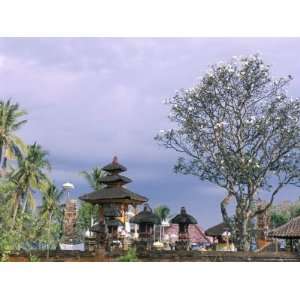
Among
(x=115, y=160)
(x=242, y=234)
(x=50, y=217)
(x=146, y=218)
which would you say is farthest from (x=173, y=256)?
(x=50, y=217)

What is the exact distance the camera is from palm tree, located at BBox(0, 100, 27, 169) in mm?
7355

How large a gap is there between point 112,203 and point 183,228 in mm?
1176

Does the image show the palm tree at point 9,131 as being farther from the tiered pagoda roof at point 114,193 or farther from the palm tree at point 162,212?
the palm tree at point 162,212

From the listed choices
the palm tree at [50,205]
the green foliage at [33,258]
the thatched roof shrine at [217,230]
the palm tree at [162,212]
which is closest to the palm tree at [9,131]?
the palm tree at [50,205]

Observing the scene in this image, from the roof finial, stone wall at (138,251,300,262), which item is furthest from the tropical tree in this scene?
the roof finial

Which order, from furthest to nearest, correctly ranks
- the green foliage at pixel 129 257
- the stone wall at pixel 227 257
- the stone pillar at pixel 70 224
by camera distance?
the stone pillar at pixel 70 224 < the green foliage at pixel 129 257 < the stone wall at pixel 227 257

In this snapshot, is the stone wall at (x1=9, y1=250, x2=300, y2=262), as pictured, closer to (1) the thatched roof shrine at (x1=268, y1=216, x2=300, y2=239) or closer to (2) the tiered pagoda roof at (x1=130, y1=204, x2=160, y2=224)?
(1) the thatched roof shrine at (x1=268, y1=216, x2=300, y2=239)

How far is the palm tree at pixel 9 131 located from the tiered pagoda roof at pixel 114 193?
3.92ft

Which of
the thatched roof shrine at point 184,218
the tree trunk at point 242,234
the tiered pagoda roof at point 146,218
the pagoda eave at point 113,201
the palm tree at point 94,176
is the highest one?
the palm tree at point 94,176

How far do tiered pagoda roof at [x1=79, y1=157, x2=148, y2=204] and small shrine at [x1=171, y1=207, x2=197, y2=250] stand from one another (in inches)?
22.1

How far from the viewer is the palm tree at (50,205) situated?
8.66 meters

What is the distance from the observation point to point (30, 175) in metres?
8.45

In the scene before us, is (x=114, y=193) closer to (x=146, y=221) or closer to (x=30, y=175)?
(x=146, y=221)
